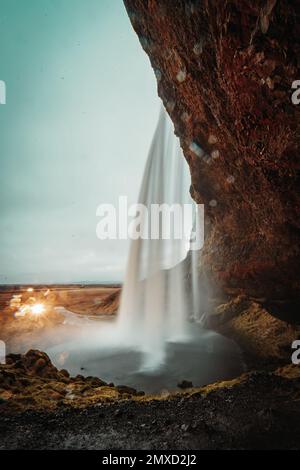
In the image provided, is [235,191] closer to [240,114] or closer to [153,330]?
[240,114]

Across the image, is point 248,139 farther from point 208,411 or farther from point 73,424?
point 73,424

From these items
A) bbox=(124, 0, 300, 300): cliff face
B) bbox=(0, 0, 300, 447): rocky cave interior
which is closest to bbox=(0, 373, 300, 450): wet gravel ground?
bbox=(0, 0, 300, 447): rocky cave interior

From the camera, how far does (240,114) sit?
797 cm

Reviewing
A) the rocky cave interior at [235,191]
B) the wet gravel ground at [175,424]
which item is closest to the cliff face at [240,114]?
the rocky cave interior at [235,191]

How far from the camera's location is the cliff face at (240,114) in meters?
6.18

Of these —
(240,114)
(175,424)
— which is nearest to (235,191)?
(240,114)

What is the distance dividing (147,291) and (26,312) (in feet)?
43.3

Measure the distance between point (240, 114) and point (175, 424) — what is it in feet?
28.7

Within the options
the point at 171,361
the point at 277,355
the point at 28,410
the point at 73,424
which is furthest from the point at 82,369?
the point at 277,355

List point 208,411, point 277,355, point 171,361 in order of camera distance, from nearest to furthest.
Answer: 1. point 208,411
2. point 277,355
3. point 171,361

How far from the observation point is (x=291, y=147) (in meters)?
7.64

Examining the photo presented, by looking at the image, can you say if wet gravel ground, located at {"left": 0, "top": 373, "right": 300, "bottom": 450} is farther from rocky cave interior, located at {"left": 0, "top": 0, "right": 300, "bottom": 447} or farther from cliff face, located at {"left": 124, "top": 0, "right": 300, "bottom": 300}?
cliff face, located at {"left": 124, "top": 0, "right": 300, "bottom": 300}
